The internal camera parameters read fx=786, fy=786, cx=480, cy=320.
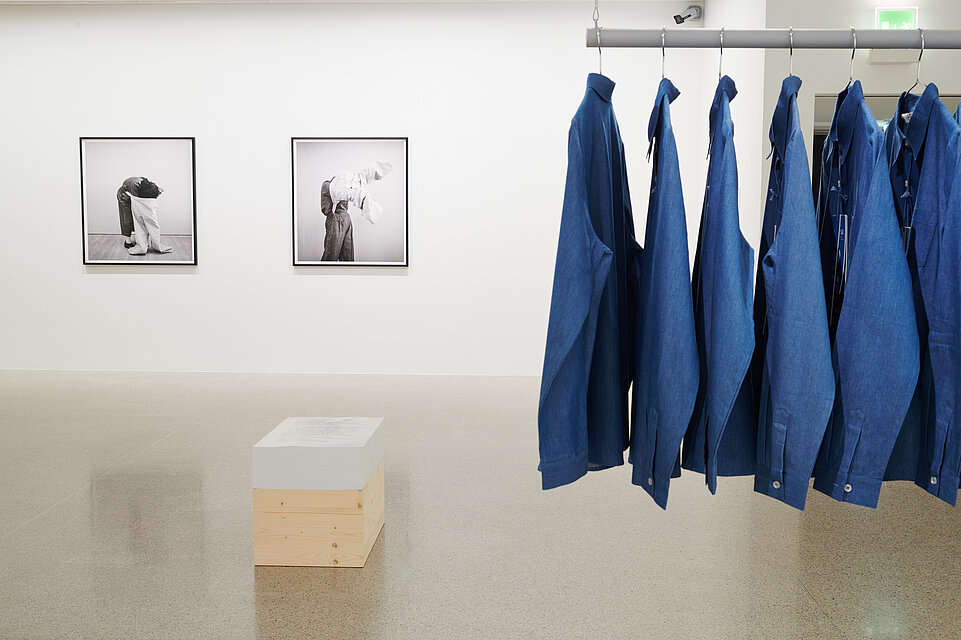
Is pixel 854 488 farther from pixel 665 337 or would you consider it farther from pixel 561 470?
pixel 561 470

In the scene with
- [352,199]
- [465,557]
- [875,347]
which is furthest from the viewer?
[352,199]

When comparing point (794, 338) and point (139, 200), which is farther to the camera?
point (139, 200)

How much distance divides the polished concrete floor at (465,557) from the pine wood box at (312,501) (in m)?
0.08

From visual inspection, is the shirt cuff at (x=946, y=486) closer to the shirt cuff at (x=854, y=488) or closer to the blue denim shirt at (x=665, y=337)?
the shirt cuff at (x=854, y=488)

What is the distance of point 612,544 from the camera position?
9.80ft

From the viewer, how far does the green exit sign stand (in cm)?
460

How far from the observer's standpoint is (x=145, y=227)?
7.00 metres

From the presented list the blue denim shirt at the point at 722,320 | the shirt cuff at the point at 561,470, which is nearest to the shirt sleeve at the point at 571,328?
the shirt cuff at the point at 561,470

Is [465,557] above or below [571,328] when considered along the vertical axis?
below

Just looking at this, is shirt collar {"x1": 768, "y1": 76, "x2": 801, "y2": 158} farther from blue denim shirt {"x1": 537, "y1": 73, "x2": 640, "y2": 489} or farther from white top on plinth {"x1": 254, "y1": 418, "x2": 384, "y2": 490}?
white top on plinth {"x1": 254, "y1": 418, "x2": 384, "y2": 490}

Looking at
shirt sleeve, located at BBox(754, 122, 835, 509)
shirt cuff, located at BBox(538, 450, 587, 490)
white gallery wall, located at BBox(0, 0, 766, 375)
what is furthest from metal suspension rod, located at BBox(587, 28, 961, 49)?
white gallery wall, located at BBox(0, 0, 766, 375)

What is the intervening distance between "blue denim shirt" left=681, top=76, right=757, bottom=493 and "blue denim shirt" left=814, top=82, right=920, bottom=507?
204 mm

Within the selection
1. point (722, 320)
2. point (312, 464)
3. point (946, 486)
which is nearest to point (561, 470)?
point (722, 320)

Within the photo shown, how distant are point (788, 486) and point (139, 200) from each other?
6.63m
